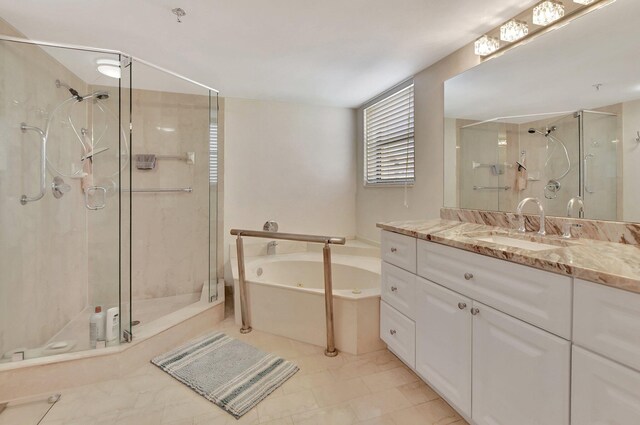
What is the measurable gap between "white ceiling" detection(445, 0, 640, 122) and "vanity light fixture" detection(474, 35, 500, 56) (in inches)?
2.6

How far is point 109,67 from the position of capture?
204 centimetres

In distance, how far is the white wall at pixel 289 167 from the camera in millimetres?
3031

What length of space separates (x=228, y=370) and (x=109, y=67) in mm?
2190

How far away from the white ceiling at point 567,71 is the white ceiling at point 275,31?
0.81 feet

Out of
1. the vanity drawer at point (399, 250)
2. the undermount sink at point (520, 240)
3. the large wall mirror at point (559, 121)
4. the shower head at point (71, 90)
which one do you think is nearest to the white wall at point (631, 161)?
the large wall mirror at point (559, 121)

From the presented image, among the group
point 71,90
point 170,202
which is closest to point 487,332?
point 170,202

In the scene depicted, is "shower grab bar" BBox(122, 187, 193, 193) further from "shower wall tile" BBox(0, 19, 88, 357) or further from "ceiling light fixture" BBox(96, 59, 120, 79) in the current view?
"ceiling light fixture" BBox(96, 59, 120, 79)

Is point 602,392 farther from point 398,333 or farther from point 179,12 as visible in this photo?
point 179,12

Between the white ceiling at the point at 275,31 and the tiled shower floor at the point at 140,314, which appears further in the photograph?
the tiled shower floor at the point at 140,314

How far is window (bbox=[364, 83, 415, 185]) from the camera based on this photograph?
8.38ft

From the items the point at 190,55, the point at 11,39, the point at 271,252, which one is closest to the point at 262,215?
the point at 271,252

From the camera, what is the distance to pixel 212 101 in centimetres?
283

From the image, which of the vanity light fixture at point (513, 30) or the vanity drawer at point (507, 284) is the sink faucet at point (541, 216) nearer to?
the vanity drawer at point (507, 284)

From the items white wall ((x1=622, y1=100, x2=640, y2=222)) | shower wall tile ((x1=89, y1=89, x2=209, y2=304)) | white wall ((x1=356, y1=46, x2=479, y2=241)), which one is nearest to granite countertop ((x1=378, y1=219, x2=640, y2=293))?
white wall ((x1=622, y1=100, x2=640, y2=222))
